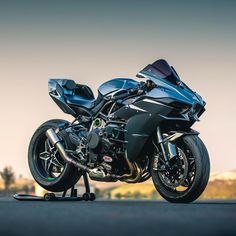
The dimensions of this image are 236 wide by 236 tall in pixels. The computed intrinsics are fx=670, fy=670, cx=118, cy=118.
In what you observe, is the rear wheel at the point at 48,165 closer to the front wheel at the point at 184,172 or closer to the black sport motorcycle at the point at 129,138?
the black sport motorcycle at the point at 129,138

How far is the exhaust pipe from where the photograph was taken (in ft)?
34.7

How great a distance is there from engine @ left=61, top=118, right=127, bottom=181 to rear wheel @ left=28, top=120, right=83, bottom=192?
0.40 m

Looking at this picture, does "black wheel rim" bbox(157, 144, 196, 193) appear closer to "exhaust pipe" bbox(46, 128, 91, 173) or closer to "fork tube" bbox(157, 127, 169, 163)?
"fork tube" bbox(157, 127, 169, 163)

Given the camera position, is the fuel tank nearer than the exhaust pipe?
Yes

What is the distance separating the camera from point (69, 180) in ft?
36.1

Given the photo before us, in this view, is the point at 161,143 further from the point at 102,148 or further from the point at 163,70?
the point at 102,148

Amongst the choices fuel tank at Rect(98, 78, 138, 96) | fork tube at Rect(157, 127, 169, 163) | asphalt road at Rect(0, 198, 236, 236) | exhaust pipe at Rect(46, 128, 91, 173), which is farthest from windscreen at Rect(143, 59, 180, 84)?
asphalt road at Rect(0, 198, 236, 236)

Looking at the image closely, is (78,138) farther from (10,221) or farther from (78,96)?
(10,221)

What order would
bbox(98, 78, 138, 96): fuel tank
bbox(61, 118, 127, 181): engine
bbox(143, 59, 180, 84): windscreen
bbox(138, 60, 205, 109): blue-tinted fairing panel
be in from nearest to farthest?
bbox(138, 60, 205, 109): blue-tinted fairing panel, bbox(143, 59, 180, 84): windscreen, bbox(61, 118, 127, 181): engine, bbox(98, 78, 138, 96): fuel tank

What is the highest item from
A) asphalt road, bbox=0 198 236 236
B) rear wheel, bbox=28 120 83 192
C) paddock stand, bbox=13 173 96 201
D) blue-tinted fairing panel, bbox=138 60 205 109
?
blue-tinted fairing panel, bbox=138 60 205 109

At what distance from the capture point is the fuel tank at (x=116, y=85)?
10336mm

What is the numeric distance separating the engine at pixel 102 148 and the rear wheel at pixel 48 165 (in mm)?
397

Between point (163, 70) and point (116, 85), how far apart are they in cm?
99

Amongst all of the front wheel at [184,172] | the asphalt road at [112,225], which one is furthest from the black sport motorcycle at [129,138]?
the asphalt road at [112,225]
